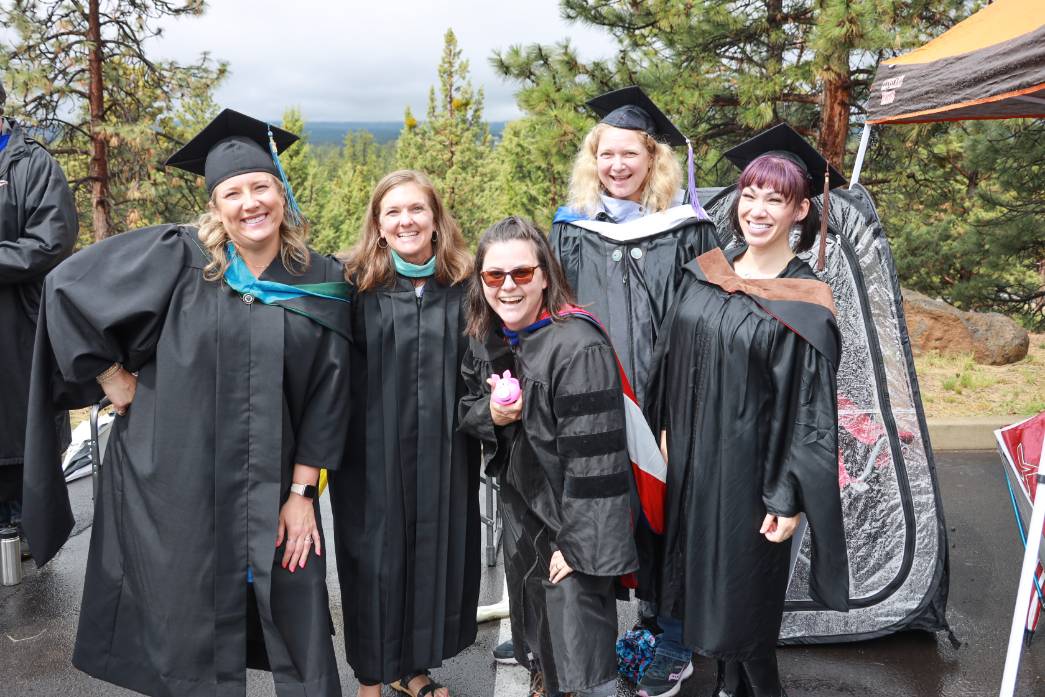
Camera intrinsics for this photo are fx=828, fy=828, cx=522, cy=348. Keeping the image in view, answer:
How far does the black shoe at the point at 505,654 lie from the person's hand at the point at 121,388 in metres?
1.73

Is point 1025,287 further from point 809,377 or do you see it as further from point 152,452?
point 152,452

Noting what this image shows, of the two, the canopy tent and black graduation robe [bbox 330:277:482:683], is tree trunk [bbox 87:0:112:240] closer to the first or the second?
black graduation robe [bbox 330:277:482:683]

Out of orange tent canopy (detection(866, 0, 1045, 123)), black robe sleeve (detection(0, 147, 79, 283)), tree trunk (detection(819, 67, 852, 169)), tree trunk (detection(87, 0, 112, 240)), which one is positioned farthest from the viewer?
tree trunk (detection(87, 0, 112, 240))

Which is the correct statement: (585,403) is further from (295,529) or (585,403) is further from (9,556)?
(9,556)

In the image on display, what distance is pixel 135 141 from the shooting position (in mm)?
10680

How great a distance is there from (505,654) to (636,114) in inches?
86.5

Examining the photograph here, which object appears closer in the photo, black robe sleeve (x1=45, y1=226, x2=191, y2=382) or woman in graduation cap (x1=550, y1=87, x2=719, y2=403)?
black robe sleeve (x1=45, y1=226, x2=191, y2=382)

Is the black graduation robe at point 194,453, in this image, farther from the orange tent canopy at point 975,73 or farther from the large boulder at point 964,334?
the large boulder at point 964,334

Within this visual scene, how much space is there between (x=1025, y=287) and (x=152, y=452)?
12508 mm

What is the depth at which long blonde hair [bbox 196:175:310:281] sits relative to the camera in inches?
96.0

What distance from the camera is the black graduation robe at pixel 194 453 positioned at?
2406 mm

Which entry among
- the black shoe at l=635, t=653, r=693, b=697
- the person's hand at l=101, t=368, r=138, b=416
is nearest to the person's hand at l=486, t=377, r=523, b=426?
the person's hand at l=101, t=368, r=138, b=416

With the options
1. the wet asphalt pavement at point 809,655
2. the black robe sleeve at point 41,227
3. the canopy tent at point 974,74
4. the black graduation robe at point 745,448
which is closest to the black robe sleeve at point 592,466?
the black graduation robe at point 745,448

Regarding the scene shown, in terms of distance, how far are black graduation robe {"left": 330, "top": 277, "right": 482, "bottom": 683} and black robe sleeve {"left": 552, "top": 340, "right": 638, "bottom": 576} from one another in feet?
1.61
